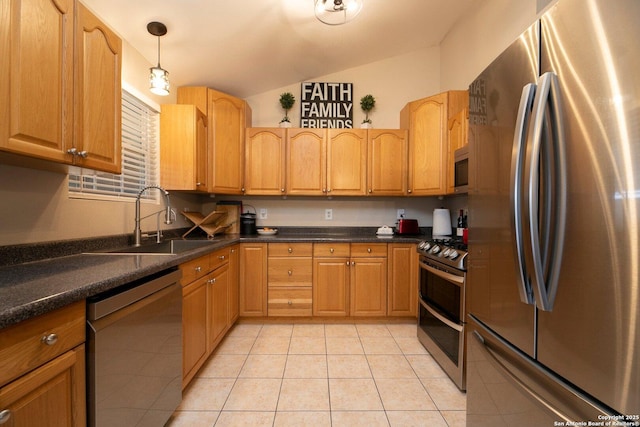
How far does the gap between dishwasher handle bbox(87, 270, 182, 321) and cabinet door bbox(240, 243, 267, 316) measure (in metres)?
1.35

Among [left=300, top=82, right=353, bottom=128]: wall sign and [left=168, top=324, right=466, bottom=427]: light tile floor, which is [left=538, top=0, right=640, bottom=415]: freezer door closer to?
[left=168, top=324, right=466, bottom=427]: light tile floor

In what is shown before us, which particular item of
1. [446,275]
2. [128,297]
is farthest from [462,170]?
[128,297]

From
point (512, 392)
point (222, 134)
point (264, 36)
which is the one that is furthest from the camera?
point (222, 134)

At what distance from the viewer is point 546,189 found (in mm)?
754

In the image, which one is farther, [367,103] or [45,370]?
[367,103]

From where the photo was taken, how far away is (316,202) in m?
3.38

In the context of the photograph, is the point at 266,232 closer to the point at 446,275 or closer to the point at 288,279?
the point at 288,279

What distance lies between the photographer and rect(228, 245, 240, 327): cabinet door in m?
2.52

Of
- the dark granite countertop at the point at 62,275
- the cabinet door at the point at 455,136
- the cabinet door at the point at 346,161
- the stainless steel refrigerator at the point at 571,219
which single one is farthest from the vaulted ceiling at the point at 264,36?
the stainless steel refrigerator at the point at 571,219

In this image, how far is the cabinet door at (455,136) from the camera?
8.48 feet

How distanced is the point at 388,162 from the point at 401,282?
1.30 m

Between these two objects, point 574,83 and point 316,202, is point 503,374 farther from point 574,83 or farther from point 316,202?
point 316,202

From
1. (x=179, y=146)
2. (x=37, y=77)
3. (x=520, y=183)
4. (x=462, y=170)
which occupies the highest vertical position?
(x=179, y=146)

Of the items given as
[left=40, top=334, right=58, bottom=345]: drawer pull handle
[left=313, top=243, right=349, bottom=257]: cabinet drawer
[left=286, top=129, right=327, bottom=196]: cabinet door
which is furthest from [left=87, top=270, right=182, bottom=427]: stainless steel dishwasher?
[left=286, top=129, right=327, bottom=196]: cabinet door
